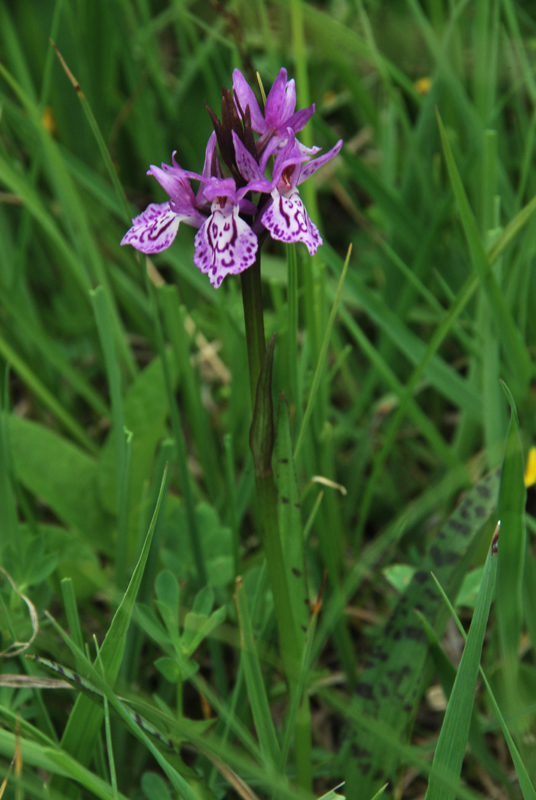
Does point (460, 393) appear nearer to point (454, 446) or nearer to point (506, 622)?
point (454, 446)

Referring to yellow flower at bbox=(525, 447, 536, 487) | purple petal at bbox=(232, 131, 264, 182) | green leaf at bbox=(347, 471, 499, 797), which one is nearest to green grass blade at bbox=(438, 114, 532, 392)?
yellow flower at bbox=(525, 447, 536, 487)

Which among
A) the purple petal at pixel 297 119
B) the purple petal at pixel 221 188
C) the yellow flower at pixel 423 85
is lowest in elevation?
the yellow flower at pixel 423 85

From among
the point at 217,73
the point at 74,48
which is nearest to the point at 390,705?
the point at 217,73

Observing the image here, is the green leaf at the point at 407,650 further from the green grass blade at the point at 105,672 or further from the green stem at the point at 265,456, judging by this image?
the green grass blade at the point at 105,672

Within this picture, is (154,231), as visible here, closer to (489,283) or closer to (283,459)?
(283,459)

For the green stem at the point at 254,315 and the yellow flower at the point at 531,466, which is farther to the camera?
the yellow flower at the point at 531,466

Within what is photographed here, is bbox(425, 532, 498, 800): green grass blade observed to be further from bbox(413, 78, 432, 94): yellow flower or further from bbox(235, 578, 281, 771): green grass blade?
bbox(413, 78, 432, 94): yellow flower

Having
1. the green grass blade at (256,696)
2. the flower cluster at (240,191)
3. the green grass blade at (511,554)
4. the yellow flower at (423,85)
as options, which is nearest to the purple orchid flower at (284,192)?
the flower cluster at (240,191)
